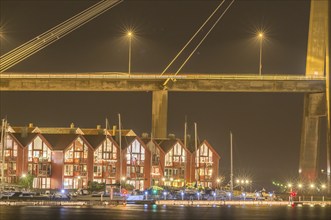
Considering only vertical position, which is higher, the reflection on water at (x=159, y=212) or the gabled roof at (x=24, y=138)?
the gabled roof at (x=24, y=138)

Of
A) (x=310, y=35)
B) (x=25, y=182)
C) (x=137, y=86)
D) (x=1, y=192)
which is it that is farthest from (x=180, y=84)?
(x=1, y=192)

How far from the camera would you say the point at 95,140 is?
117 m

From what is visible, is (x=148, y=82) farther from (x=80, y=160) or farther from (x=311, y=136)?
(x=80, y=160)

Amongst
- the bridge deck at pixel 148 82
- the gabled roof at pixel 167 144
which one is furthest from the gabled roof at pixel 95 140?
the bridge deck at pixel 148 82

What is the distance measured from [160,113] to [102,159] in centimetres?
2215

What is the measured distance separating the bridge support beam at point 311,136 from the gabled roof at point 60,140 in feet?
85.4

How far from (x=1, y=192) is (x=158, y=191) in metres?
14.4

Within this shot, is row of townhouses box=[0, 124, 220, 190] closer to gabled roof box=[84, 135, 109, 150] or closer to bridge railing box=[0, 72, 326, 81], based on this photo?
gabled roof box=[84, 135, 109, 150]

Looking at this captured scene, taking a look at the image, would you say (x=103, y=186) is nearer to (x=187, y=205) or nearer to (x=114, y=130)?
(x=187, y=205)

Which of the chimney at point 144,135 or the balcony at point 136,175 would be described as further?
the chimney at point 144,135

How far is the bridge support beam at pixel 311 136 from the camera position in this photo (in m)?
128

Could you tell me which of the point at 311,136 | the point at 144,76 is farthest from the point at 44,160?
the point at 311,136

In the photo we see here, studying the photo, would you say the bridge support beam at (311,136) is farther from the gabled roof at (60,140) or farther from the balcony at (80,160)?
the gabled roof at (60,140)

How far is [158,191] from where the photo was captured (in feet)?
320
